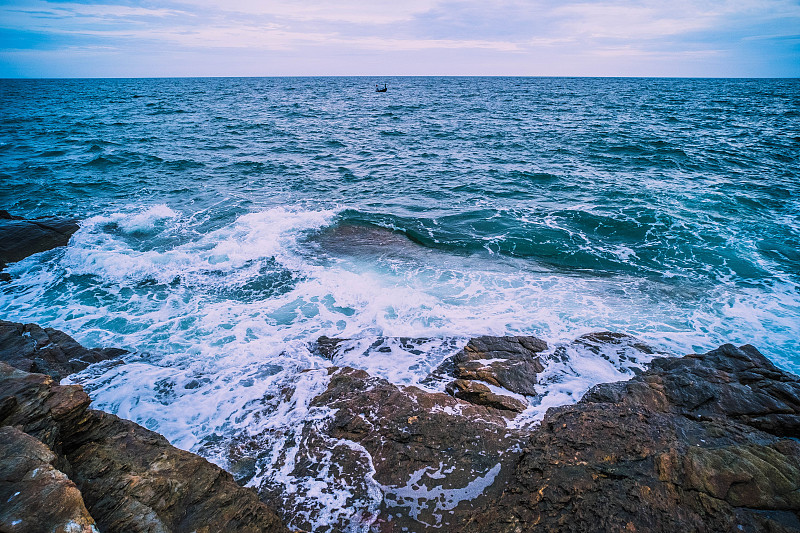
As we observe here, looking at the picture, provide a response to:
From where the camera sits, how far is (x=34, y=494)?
2.82m

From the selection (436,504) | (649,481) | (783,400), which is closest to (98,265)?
(436,504)

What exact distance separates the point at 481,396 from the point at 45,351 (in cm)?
766

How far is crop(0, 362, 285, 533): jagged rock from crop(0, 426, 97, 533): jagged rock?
0.20 meters

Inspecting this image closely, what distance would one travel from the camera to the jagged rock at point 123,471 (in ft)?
11.1

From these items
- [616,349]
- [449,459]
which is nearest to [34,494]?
[449,459]

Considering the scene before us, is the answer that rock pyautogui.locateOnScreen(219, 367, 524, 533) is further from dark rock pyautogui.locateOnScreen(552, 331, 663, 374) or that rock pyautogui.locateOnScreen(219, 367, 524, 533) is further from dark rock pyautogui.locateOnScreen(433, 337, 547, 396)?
dark rock pyautogui.locateOnScreen(552, 331, 663, 374)

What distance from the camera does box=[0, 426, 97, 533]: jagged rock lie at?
2.67m

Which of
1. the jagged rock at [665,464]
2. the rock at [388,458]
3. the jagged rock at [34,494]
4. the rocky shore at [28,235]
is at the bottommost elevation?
the rock at [388,458]

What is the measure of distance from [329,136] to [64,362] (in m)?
25.6

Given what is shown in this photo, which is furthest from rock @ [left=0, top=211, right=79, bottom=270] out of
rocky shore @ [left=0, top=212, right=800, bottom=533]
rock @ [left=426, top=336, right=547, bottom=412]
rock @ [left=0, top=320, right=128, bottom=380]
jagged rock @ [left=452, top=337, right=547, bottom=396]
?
jagged rock @ [left=452, top=337, right=547, bottom=396]

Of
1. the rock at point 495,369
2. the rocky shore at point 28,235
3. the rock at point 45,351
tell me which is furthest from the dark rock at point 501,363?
the rocky shore at point 28,235

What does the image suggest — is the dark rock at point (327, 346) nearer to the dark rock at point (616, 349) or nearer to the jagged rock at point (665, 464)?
the jagged rock at point (665, 464)

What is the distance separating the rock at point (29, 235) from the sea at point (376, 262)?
0.50 m

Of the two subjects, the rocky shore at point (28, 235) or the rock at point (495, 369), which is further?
the rocky shore at point (28, 235)
